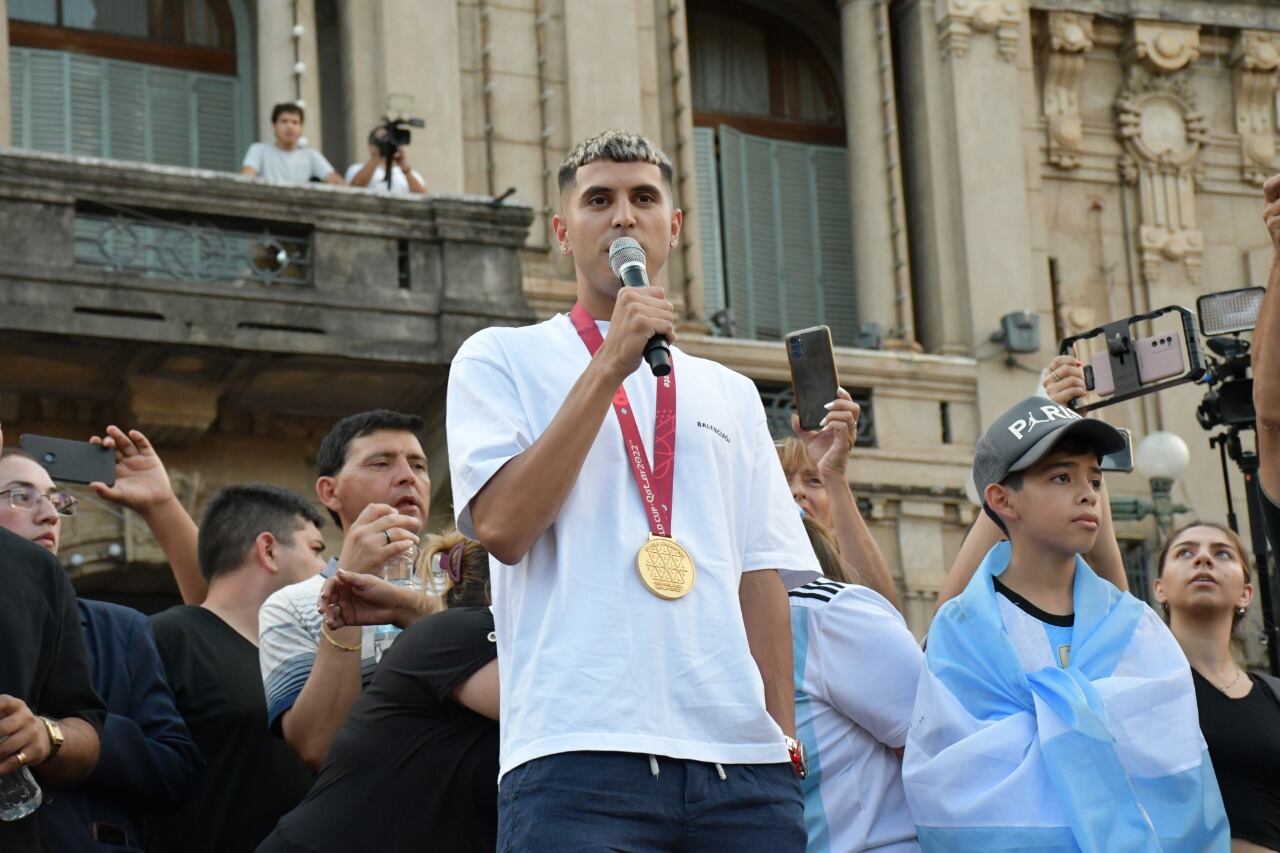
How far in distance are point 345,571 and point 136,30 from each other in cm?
1318

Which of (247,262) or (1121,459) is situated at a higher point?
(247,262)

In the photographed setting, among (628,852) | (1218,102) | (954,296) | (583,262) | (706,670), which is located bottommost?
(628,852)

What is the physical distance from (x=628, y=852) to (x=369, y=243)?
11.3m

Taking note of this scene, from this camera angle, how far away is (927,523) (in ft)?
58.2

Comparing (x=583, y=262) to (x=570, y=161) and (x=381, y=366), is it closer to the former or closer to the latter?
(x=570, y=161)

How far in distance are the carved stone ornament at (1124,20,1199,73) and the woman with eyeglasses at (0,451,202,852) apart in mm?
14631

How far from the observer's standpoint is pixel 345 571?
5.60 m

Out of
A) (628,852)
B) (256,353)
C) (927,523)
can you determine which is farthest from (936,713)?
(927,523)

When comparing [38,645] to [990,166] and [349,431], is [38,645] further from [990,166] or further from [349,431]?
[990,166]

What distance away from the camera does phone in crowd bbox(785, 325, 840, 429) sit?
22.2 feet

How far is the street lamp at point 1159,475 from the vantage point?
15547mm

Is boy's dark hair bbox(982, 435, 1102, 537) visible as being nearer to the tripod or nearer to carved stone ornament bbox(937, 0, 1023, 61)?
the tripod

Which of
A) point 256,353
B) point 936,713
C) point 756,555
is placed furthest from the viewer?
point 256,353

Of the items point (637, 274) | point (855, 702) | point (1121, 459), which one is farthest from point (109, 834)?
point (1121, 459)
